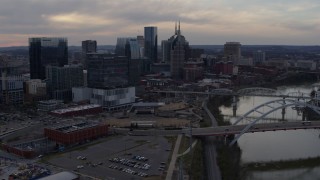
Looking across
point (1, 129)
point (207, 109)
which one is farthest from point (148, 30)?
point (1, 129)

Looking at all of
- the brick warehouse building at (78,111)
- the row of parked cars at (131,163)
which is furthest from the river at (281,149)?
the brick warehouse building at (78,111)

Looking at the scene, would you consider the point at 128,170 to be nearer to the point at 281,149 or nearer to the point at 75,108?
the point at 281,149

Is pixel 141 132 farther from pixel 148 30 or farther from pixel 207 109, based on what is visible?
pixel 148 30

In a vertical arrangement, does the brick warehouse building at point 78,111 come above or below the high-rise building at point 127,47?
below

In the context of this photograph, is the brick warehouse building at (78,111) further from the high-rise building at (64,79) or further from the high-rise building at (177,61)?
the high-rise building at (177,61)

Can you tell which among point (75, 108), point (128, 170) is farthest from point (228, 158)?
point (75, 108)

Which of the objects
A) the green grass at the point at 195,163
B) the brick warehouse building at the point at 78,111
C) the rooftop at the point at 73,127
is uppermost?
the rooftop at the point at 73,127

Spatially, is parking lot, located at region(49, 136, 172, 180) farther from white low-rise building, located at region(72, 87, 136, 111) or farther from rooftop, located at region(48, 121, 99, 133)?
white low-rise building, located at region(72, 87, 136, 111)
